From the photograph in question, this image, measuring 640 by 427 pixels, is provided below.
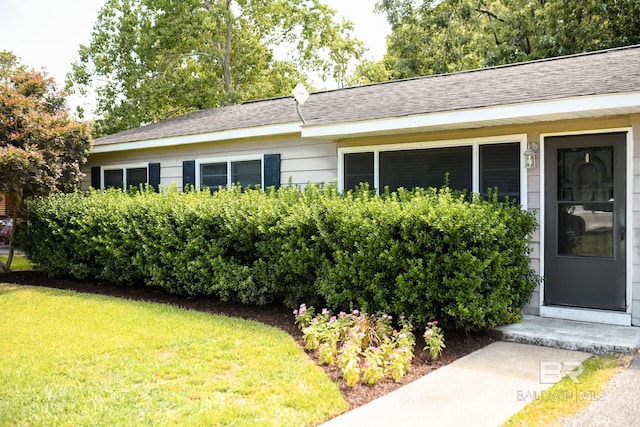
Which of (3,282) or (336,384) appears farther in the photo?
(3,282)

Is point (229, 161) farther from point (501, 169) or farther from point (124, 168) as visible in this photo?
point (501, 169)

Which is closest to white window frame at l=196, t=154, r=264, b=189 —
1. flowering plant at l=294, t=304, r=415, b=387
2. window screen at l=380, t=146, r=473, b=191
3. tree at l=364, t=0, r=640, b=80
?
window screen at l=380, t=146, r=473, b=191

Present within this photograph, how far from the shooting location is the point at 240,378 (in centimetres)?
412

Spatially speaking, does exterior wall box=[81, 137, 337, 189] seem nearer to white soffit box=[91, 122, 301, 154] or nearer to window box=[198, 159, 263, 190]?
window box=[198, 159, 263, 190]

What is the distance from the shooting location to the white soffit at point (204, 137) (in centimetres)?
788

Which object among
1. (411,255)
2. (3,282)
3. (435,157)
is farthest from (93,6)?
(411,255)

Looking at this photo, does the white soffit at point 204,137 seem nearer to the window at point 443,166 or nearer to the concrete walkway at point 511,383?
the window at point 443,166

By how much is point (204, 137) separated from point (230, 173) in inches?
28.1

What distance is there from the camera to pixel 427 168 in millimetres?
6820

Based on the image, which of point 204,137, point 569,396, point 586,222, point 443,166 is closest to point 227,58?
point 204,137

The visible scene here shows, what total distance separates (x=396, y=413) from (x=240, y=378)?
1251 millimetres

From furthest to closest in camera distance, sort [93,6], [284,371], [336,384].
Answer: [93,6], [284,371], [336,384]

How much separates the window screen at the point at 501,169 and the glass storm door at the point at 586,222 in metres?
0.34

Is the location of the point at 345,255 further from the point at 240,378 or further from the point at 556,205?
the point at 556,205
